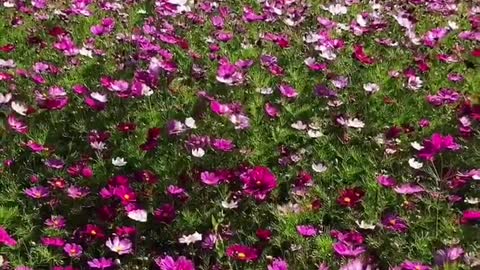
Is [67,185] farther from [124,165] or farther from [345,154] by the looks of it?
[345,154]

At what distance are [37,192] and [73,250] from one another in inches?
15.8

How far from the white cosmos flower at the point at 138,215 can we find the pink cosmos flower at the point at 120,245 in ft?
0.32

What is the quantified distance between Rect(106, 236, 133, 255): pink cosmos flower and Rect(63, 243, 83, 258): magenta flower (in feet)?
0.38

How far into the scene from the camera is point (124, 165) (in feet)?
10.9

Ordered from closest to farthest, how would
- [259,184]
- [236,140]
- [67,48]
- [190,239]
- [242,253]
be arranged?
[242,253]
[190,239]
[259,184]
[236,140]
[67,48]

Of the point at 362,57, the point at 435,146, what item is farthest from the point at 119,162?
the point at 362,57

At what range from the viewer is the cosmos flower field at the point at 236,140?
2865 mm

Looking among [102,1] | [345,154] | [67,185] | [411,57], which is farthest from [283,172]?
[102,1]

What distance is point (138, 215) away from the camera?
2963 millimetres

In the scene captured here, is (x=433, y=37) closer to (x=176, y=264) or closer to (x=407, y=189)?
(x=407, y=189)

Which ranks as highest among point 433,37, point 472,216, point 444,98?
point 472,216

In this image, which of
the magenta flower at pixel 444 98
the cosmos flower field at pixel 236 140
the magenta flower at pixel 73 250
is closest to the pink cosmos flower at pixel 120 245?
the cosmos flower field at pixel 236 140

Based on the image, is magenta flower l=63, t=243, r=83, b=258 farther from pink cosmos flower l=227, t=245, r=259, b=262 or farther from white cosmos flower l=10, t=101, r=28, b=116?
white cosmos flower l=10, t=101, r=28, b=116

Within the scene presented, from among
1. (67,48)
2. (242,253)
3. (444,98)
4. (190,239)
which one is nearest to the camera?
(242,253)
